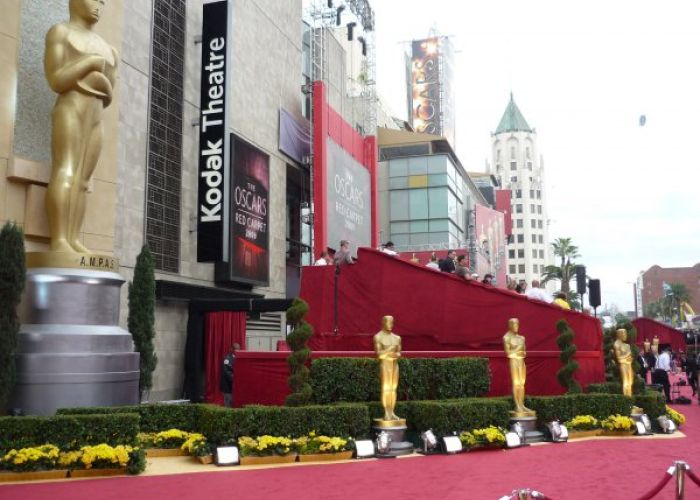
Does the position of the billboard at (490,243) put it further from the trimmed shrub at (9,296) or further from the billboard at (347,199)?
the trimmed shrub at (9,296)

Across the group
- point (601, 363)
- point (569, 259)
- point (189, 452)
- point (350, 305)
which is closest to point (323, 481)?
point (189, 452)

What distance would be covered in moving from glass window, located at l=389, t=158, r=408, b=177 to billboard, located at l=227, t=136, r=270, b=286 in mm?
22496

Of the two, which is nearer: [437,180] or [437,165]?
[437,180]

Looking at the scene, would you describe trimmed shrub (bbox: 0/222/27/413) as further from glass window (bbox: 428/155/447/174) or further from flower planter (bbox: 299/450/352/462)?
glass window (bbox: 428/155/447/174)

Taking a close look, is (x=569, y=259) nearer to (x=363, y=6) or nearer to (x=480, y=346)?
(x=363, y=6)

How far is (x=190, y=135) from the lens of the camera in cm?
2220

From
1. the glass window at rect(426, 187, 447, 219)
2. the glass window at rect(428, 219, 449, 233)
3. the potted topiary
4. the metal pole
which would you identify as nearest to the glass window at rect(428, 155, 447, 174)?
the glass window at rect(426, 187, 447, 219)

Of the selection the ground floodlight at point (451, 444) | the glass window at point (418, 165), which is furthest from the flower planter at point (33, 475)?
the glass window at point (418, 165)

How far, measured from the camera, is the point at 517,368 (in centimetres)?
1320

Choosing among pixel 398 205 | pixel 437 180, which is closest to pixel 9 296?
pixel 398 205

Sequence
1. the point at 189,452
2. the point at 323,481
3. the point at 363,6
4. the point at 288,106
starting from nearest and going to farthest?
1. the point at 323,481
2. the point at 189,452
3. the point at 288,106
4. the point at 363,6

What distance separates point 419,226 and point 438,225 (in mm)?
1337

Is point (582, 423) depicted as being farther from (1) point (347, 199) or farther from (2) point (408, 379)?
(1) point (347, 199)

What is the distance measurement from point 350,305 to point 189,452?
214 inches
